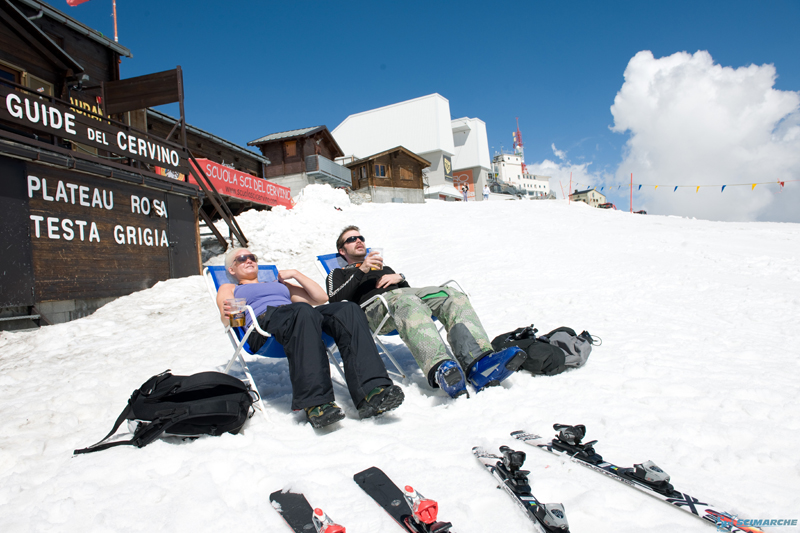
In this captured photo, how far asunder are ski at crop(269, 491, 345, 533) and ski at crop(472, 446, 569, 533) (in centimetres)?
67

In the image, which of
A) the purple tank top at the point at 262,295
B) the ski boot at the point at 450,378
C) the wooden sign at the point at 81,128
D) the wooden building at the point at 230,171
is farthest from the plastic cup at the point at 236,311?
the wooden building at the point at 230,171

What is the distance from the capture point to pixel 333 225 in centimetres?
1230

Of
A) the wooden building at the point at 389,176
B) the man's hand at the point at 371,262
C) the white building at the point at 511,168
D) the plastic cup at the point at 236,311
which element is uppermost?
the white building at the point at 511,168

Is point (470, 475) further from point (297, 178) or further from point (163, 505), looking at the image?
point (297, 178)

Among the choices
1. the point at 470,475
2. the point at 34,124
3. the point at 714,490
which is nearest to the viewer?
the point at 714,490

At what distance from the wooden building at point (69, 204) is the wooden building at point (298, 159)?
667 inches

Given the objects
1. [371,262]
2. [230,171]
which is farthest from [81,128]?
[371,262]

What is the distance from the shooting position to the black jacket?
3.38m

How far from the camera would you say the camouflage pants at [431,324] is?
2779 mm

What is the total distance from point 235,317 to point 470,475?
1.90m

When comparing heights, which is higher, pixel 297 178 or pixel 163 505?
pixel 297 178

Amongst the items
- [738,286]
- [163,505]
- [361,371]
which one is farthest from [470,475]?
[738,286]

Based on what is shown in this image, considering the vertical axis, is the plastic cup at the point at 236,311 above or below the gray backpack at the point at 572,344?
above

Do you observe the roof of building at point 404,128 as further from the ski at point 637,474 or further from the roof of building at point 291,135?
the ski at point 637,474
